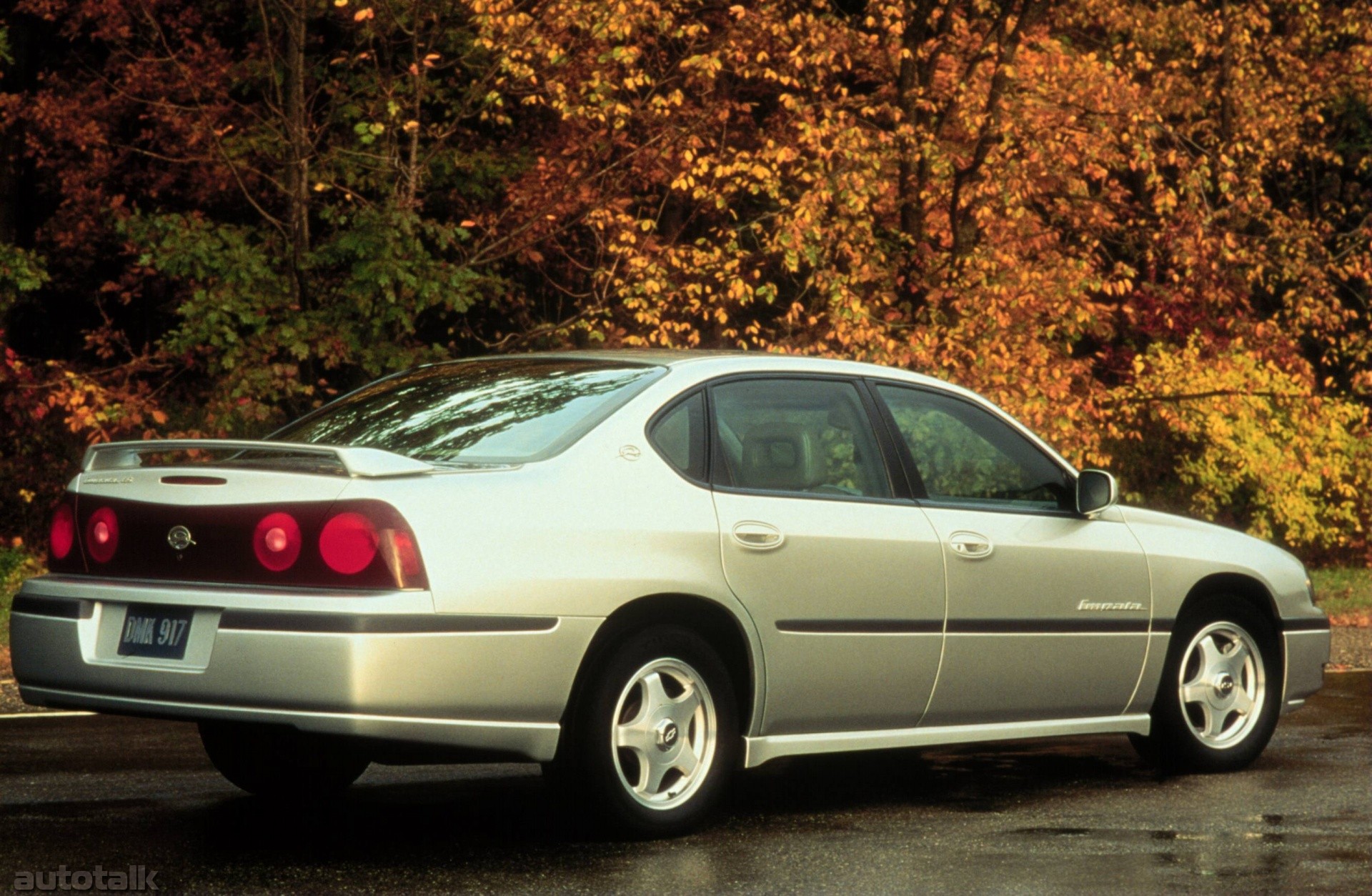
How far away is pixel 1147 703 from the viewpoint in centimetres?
810

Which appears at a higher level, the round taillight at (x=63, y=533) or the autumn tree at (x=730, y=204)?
the autumn tree at (x=730, y=204)

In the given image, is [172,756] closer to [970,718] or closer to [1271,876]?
[970,718]

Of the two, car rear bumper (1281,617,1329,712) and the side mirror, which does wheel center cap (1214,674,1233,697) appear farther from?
the side mirror

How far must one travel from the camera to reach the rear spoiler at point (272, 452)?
→ 6.02 m

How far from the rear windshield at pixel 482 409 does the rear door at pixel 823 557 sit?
0.45 metres

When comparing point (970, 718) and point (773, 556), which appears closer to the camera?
point (773, 556)

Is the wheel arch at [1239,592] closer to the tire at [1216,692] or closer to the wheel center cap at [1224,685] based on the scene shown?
the tire at [1216,692]

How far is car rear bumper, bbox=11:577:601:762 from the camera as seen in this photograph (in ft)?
19.0

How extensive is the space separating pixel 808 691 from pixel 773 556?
49cm

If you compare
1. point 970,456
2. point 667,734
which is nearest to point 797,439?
point 970,456

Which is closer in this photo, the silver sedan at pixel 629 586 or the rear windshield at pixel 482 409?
the silver sedan at pixel 629 586

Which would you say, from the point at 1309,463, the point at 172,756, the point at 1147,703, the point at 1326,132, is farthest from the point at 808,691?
the point at 1326,132

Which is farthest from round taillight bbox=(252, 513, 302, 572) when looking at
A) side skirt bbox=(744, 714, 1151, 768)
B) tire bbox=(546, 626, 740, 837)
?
side skirt bbox=(744, 714, 1151, 768)

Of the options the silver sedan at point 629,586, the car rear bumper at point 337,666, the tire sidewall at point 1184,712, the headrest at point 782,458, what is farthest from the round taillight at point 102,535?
the tire sidewall at point 1184,712
